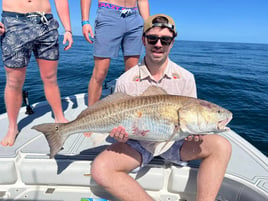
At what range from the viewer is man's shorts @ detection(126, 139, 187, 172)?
7.93 ft

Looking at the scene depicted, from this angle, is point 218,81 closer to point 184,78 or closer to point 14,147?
point 184,78

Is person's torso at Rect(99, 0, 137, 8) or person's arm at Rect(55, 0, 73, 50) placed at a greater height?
person's torso at Rect(99, 0, 137, 8)

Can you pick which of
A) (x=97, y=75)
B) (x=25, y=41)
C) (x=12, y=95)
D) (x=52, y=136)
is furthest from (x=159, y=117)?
(x=12, y=95)

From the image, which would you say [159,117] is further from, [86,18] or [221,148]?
[86,18]

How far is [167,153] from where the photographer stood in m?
2.47

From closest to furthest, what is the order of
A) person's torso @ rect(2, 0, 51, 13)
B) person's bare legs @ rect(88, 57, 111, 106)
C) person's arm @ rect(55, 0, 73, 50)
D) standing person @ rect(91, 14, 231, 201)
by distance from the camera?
standing person @ rect(91, 14, 231, 201)
person's torso @ rect(2, 0, 51, 13)
person's arm @ rect(55, 0, 73, 50)
person's bare legs @ rect(88, 57, 111, 106)

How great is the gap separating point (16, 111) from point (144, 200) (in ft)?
7.19

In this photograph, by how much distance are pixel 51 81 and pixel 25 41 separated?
2.26ft

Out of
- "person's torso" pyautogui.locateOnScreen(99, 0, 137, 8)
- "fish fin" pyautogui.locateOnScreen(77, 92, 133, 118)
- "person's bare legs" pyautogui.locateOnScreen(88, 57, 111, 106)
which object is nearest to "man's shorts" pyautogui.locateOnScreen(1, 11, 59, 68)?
"person's bare legs" pyautogui.locateOnScreen(88, 57, 111, 106)

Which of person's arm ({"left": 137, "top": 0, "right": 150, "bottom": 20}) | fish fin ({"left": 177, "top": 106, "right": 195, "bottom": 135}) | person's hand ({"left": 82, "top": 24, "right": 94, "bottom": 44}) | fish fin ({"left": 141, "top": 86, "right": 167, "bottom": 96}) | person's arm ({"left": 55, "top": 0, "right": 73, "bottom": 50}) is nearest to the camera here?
fish fin ({"left": 177, "top": 106, "right": 195, "bottom": 135})

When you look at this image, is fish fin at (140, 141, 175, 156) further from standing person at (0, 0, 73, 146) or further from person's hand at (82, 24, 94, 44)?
person's hand at (82, 24, 94, 44)

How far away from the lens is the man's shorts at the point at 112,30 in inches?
130

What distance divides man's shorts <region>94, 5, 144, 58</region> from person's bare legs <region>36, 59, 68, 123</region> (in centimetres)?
74

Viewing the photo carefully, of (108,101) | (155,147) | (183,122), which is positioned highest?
(108,101)
